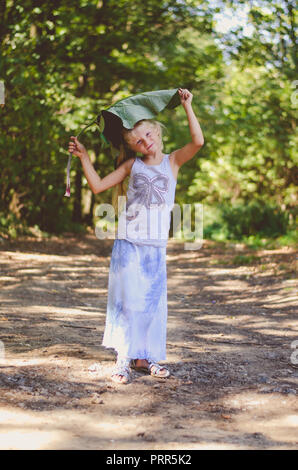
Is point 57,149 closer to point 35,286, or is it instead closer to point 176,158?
point 35,286

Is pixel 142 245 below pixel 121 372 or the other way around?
the other way around

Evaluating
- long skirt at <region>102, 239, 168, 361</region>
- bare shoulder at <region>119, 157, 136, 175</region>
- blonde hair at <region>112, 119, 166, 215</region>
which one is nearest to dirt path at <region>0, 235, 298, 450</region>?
long skirt at <region>102, 239, 168, 361</region>

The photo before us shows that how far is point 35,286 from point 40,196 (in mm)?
6521

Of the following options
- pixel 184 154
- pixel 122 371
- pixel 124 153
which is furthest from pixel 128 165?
pixel 122 371

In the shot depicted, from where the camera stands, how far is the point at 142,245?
397 centimetres

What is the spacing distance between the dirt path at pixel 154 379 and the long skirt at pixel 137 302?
0.25 meters

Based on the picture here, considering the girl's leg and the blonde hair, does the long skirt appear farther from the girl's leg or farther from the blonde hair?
the blonde hair

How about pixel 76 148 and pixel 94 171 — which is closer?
pixel 76 148

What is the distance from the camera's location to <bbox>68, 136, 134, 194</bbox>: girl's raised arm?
3.76m

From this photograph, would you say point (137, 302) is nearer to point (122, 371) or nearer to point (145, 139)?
point (122, 371)

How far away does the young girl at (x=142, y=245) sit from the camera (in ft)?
12.9

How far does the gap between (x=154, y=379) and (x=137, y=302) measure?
561mm
